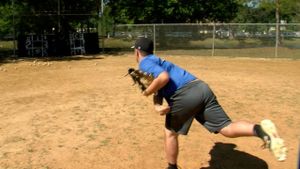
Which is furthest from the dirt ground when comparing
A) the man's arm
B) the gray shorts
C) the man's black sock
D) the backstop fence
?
the backstop fence

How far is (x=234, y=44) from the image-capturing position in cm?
2694

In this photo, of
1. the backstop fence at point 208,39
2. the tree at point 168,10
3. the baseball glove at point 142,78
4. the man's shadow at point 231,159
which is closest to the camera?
the baseball glove at point 142,78

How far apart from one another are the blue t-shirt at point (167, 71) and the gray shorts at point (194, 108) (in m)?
0.05

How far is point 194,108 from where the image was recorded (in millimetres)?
5004

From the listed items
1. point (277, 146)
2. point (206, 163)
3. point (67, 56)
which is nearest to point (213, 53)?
point (67, 56)

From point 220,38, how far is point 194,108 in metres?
21.9

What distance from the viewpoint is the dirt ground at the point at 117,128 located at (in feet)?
20.0

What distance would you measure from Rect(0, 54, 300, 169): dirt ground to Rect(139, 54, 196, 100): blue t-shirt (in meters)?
1.36

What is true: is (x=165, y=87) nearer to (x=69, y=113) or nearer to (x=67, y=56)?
(x=69, y=113)

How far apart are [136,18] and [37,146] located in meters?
26.0

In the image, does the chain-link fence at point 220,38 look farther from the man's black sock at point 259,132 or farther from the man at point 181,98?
the man's black sock at point 259,132

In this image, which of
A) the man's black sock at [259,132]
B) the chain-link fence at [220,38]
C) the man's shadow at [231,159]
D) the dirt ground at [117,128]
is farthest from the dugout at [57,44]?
the man's black sock at [259,132]

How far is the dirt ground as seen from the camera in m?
6.09

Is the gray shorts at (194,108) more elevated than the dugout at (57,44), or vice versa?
the dugout at (57,44)
